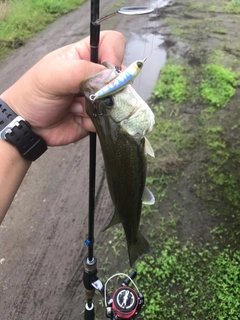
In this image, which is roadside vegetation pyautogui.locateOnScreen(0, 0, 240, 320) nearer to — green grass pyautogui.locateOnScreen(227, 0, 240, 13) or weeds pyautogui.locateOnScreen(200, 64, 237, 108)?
weeds pyautogui.locateOnScreen(200, 64, 237, 108)

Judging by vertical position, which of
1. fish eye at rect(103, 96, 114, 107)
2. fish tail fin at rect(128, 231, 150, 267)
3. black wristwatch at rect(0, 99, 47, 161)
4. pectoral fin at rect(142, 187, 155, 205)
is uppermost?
fish eye at rect(103, 96, 114, 107)

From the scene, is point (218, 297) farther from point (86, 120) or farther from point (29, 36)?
point (29, 36)

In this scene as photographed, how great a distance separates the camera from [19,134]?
2.01m

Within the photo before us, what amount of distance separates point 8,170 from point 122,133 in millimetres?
776

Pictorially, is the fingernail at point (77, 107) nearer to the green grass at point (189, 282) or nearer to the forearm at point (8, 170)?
the forearm at point (8, 170)

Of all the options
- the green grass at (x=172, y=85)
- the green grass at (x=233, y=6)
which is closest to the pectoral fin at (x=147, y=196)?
the green grass at (x=172, y=85)

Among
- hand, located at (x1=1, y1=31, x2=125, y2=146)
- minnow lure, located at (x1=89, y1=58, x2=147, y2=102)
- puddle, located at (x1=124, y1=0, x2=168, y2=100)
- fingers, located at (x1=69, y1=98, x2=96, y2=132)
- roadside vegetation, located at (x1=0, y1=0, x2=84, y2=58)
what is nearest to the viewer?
minnow lure, located at (x1=89, y1=58, x2=147, y2=102)

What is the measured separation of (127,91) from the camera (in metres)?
1.58

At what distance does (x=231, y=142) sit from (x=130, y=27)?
4.86 m

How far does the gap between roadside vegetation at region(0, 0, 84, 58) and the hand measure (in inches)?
235

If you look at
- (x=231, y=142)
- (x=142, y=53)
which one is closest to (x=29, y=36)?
(x=142, y=53)

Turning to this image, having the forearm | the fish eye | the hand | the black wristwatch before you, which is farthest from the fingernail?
the fish eye

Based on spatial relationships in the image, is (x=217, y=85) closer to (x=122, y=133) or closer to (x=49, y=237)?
(x=49, y=237)

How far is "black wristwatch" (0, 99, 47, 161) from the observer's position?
1.98m
